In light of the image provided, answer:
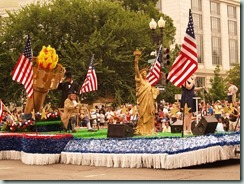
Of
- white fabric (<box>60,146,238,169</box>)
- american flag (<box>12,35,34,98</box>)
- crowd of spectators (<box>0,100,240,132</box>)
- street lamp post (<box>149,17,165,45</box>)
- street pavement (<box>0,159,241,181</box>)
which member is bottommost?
street pavement (<box>0,159,241,181</box>)

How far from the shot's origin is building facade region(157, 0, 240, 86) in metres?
58.8

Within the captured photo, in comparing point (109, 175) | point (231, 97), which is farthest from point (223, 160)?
point (231, 97)

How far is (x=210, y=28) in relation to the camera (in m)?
62.6

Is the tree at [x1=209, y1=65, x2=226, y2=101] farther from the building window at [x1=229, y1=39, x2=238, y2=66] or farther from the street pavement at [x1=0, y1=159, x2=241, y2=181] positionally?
the street pavement at [x1=0, y1=159, x2=241, y2=181]

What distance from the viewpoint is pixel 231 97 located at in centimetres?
2322

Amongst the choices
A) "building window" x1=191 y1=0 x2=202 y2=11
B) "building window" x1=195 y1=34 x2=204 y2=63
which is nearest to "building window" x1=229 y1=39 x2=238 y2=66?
"building window" x1=195 y1=34 x2=204 y2=63

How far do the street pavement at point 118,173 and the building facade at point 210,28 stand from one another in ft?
149

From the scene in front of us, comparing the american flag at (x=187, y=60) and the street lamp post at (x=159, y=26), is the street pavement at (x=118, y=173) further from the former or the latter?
the street lamp post at (x=159, y=26)

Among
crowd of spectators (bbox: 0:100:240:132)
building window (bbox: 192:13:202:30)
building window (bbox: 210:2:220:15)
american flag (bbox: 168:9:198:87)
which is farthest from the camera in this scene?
building window (bbox: 210:2:220:15)

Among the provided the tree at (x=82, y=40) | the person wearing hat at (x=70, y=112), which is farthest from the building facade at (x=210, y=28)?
the person wearing hat at (x=70, y=112)

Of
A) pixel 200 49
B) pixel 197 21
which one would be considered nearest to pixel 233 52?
pixel 200 49

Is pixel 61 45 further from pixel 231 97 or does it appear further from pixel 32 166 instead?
pixel 32 166

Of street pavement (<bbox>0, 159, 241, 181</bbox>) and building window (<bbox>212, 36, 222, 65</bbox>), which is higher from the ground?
building window (<bbox>212, 36, 222, 65</bbox>)

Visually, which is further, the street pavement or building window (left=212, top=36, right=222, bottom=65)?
building window (left=212, top=36, right=222, bottom=65)
